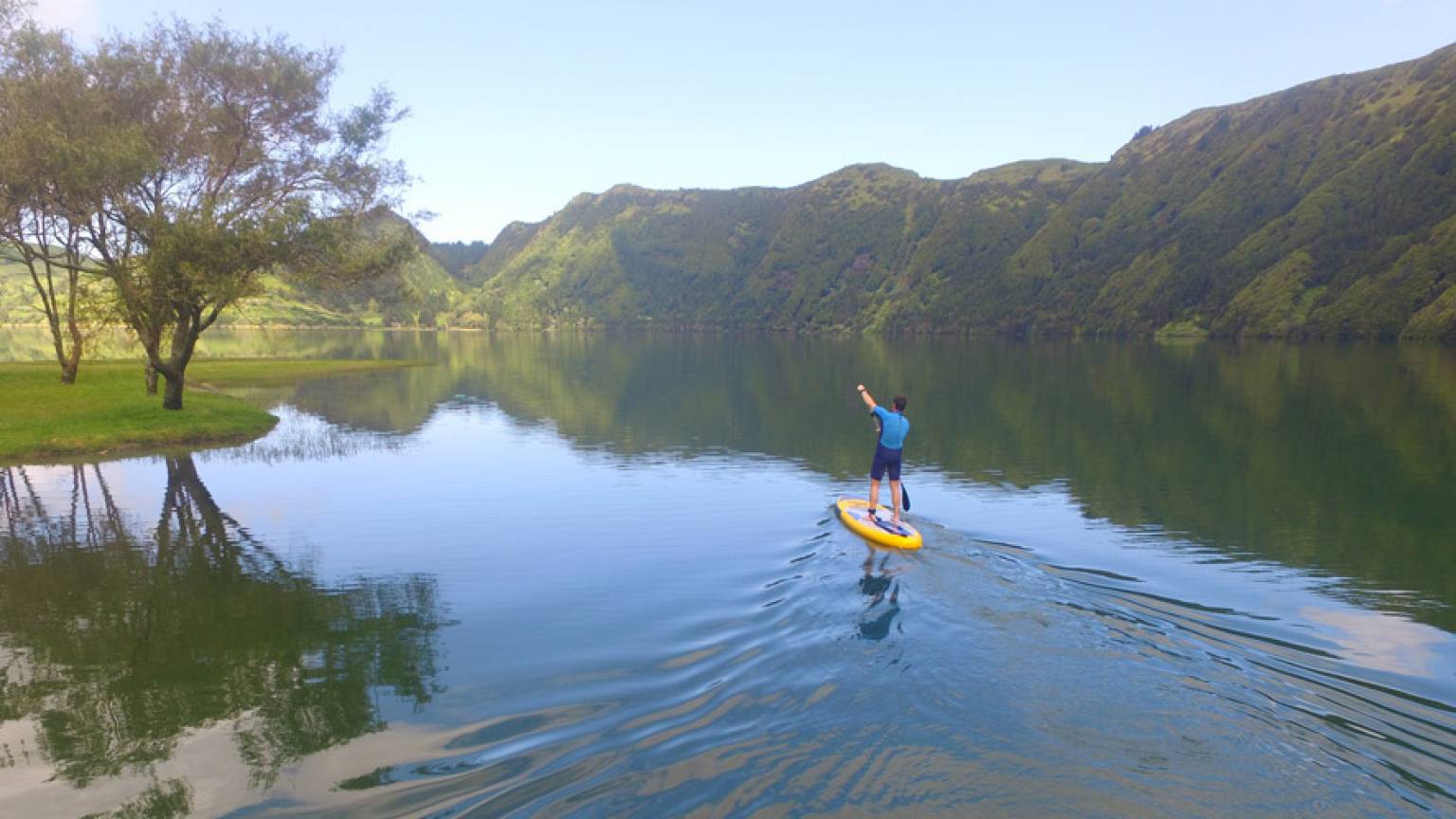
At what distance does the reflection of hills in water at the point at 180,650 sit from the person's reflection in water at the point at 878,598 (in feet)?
25.1

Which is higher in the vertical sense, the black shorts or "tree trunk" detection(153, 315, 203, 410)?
"tree trunk" detection(153, 315, 203, 410)

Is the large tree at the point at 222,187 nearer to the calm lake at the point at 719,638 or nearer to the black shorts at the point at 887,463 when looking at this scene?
the calm lake at the point at 719,638

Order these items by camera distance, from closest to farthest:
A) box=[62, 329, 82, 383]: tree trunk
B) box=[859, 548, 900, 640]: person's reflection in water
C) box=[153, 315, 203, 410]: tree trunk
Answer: box=[859, 548, 900, 640]: person's reflection in water → box=[153, 315, 203, 410]: tree trunk → box=[62, 329, 82, 383]: tree trunk

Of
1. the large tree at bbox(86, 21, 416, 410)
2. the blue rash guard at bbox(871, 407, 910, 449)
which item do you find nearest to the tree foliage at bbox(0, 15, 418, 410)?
the large tree at bbox(86, 21, 416, 410)

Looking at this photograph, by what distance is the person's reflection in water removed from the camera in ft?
45.8

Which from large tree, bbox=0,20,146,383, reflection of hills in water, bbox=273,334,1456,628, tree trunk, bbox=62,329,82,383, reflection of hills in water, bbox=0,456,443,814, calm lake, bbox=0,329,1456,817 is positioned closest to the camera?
calm lake, bbox=0,329,1456,817

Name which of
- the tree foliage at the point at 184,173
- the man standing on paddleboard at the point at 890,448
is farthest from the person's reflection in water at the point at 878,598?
the tree foliage at the point at 184,173

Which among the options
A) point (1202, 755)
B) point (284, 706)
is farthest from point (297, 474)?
point (1202, 755)

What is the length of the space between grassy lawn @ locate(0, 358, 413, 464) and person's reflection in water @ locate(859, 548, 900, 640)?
33951 mm

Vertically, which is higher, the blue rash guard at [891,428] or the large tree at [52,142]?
the large tree at [52,142]

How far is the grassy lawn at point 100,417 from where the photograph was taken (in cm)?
3266

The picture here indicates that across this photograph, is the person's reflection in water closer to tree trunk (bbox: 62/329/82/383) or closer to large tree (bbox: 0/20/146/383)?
large tree (bbox: 0/20/146/383)

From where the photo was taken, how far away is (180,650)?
1299 centimetres

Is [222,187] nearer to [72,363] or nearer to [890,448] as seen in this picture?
[72,363]
